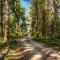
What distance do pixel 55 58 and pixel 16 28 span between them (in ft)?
93.7

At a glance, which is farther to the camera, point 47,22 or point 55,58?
point 47,22

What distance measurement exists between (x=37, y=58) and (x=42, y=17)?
26.4 m

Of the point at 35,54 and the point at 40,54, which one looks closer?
the point at 40,54

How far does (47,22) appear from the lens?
1532 inches

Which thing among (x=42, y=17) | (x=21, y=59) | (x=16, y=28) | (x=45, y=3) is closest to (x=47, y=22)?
(x=42, y=17)

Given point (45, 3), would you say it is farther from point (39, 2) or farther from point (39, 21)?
point (39, 21)

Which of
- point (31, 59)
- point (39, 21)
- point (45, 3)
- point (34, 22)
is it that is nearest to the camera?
point (31, 59)

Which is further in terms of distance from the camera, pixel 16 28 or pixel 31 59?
pixel 16 28

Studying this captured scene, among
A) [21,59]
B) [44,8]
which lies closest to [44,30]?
[44,8]

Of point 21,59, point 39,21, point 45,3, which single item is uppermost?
point 45,3

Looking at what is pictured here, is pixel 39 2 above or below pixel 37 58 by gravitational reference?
above

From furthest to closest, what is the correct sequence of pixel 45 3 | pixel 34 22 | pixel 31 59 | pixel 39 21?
pixel 34 22 < pixel 39 21 < pixel 45 3 < pixel 31 59

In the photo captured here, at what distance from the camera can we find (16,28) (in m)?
41.1

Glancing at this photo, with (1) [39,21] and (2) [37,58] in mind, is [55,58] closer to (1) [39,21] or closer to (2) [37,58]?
(2) [37,58]
